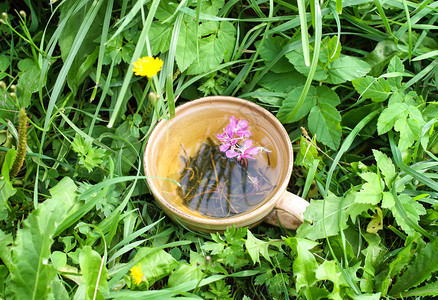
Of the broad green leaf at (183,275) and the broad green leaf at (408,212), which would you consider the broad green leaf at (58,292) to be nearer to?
the broad green leaf at (183,275)

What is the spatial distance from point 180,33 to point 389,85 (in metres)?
0.79

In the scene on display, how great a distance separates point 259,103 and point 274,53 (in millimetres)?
208

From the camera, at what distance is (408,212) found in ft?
4.67

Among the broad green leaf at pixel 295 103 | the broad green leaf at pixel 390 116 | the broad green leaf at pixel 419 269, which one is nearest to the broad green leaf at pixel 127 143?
the broad green leaf at pixel 295 103

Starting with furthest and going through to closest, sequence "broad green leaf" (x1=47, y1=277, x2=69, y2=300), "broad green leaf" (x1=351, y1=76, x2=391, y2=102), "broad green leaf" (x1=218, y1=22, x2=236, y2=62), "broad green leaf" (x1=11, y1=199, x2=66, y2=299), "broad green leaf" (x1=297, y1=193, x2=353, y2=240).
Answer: "broad green leaf" (x1=218, y1=22, x2=236, y2=62)
"broad green leaf" (x1=351, y1=76, x2=391, y2=102)
"broad green leaf" (x1=297, y1=193, x2=353, y2=240)
"broad green leaf" (x1=47, y1=277, x2=69, y2=300)
"broad green leaf" (x1=11, y1=199, x2=66, y2=299)

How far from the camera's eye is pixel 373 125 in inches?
65.4

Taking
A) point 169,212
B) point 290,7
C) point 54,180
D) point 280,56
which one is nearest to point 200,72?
point 280,56

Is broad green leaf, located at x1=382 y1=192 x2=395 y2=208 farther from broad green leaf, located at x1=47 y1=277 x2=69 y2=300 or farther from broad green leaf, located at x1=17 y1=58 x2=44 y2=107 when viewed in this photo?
broad green leaf, located at x1=17 y1=58 x2=44 y2=107

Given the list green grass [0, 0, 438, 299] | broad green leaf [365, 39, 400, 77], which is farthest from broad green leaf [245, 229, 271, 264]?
broad green leaf [365, 39, 400, 77]

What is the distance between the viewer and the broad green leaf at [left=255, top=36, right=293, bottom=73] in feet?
5.49

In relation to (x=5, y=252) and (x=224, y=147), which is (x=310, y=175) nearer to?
(x=224, y=147)

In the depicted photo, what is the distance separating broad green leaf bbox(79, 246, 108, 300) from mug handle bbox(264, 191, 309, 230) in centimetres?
59

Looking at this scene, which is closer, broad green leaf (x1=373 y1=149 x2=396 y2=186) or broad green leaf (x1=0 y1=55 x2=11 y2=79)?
broad green leaf (x1=373 y1=149 x2=396 y2=186)

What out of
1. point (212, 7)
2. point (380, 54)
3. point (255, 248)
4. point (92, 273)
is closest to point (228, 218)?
point (255, 248)
